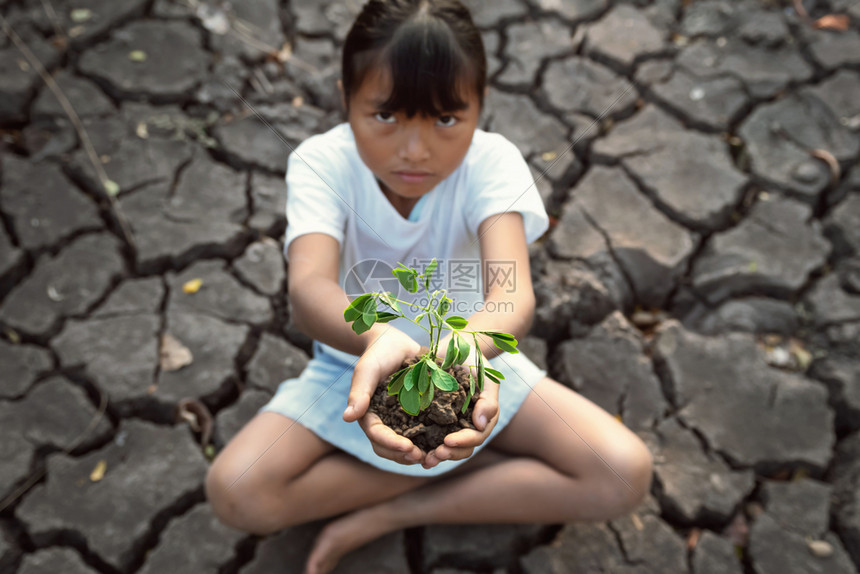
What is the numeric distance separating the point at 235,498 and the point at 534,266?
1128mm

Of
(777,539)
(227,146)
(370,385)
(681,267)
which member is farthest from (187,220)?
(777,539)

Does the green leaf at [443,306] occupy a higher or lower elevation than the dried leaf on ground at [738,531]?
higher

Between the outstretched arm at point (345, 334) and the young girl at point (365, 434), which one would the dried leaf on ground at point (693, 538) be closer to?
the young girl at point (365, 434)

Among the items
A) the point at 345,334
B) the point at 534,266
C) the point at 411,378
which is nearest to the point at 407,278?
the point at 411,378

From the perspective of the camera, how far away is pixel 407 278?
925 millimetres

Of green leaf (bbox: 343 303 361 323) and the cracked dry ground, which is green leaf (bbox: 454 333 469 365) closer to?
green leaf (bbox: 343 303 361 323)

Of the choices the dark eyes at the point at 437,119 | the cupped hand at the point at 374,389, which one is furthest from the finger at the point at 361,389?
the dark eyes at the point at 437,119

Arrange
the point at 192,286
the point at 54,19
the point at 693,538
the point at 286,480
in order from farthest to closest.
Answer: the point at 54,19 < the point at 192,286 < the point at 693,538 < the point at 286,480

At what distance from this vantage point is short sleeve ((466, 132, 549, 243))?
5.02ft

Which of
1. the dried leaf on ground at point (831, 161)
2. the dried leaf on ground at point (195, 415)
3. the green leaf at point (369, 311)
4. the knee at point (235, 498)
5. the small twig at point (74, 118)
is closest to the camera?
the green leaf at point (369, 311)

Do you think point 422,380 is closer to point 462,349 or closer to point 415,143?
point 462,349

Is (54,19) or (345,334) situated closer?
(345,334)

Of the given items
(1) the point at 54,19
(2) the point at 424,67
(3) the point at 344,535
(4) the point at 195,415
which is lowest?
(4) the point at 195,415

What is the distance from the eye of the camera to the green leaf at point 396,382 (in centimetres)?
102
